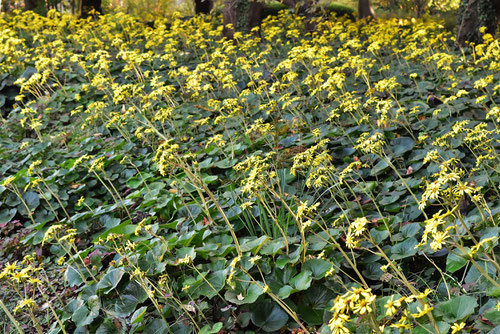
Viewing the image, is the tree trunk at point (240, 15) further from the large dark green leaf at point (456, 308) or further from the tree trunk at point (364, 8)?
the large dark green leaf at point (456, 308)

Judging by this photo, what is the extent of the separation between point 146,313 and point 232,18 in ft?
21.6

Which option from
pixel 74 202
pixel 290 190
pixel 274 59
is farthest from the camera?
pixel 274 59

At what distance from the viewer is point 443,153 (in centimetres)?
349

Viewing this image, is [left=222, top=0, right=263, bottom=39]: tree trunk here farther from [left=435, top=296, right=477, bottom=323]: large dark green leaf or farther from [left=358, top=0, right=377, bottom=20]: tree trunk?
[left=435, top=296, right=477, bottom=323]: large dark green leaf

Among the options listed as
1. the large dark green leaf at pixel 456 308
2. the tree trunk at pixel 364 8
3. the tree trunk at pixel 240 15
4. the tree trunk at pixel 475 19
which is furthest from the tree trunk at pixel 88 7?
the large dark green leaf at pixel 456 308

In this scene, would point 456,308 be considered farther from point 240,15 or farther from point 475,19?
point 240,15

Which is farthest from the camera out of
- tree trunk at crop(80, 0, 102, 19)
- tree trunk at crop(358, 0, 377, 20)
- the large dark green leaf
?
tree trunk at crop(358, 0, 377, 20)

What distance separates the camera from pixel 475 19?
682 centimetres

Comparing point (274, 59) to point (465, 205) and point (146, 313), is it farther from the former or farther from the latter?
point (146, 313)

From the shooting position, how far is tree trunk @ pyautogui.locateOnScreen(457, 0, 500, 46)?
6.75m

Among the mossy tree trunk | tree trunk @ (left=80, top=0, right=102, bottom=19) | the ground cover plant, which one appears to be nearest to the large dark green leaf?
the ground cover plant

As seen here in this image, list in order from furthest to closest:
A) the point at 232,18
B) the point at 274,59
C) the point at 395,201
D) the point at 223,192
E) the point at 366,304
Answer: the point at 232,18
the point at 274,59
the point at 223,192
the point at 395,201
the point at 366,304

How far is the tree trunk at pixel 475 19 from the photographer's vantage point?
6.75m

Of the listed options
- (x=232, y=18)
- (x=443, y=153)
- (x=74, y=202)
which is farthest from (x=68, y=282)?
(x=232, y=18)
